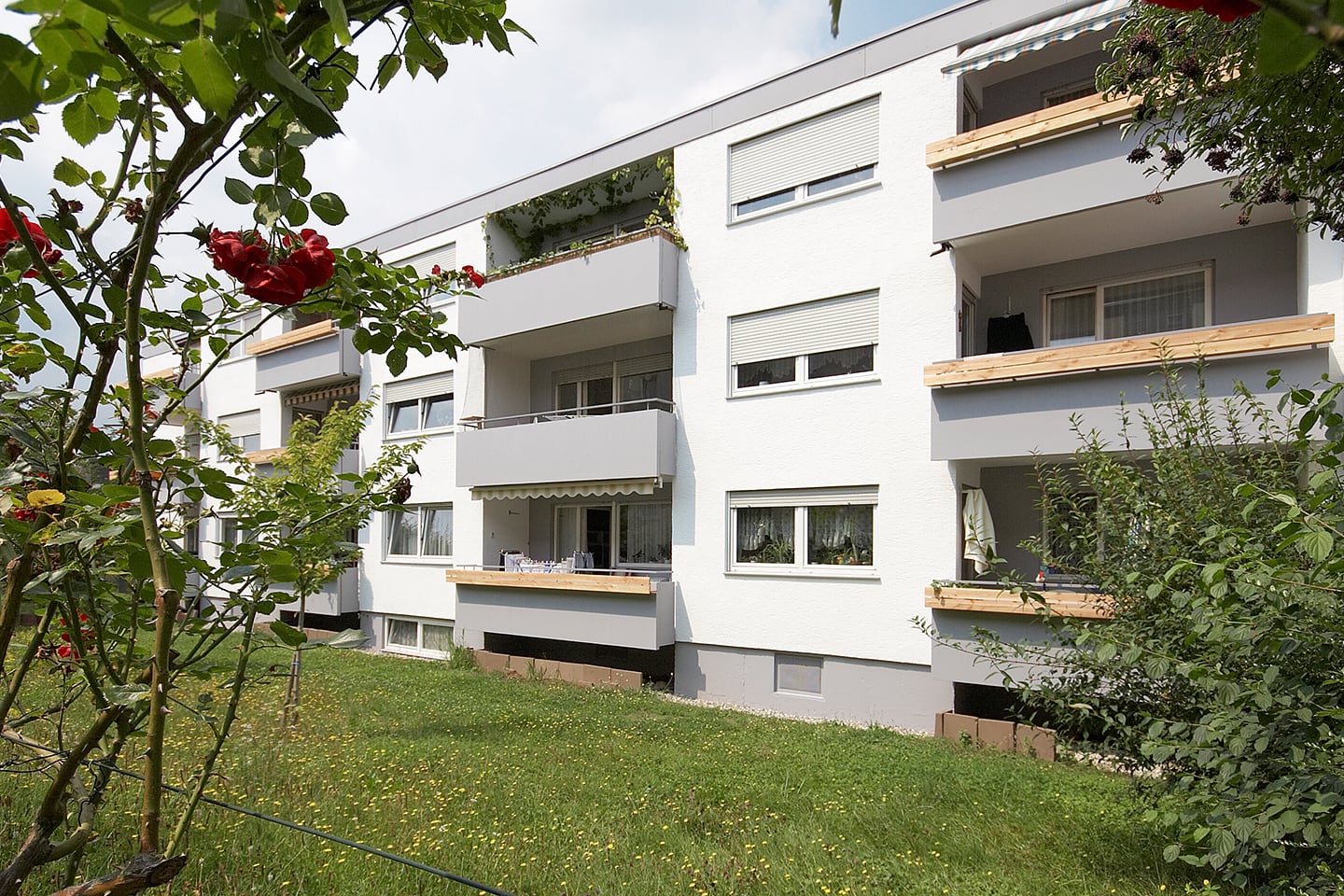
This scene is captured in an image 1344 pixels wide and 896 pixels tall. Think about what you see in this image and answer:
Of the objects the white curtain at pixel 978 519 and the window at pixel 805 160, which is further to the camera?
the window at pixel 805 160

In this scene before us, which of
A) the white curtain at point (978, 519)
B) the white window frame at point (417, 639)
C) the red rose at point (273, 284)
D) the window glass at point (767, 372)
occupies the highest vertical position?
the window glass at point (767, 372)

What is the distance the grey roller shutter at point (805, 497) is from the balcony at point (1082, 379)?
5.14 ft

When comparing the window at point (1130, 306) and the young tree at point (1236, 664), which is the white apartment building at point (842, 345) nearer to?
the window at point (1130, 306)

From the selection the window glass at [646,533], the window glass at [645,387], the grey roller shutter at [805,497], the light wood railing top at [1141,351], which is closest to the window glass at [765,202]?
the window glass at [645,387]

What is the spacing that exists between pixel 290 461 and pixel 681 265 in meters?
7.25

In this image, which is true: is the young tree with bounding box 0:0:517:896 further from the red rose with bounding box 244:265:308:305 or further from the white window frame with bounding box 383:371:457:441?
the white window frame with bounding box 383:371:457:441

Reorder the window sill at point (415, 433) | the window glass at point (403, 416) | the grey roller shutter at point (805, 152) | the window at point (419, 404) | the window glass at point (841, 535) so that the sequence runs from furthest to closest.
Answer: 1. the window glass at point (403, 416)
2. the window at point (419, 404)
3. the window sill at point (415, 433)
4. the grey roller shutter at point (805, 152)
5. the window glass at point (841, 535)

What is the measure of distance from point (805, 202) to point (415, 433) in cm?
1084

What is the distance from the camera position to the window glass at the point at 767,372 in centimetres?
1333

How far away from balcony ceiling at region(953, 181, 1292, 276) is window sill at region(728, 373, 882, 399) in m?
2.22

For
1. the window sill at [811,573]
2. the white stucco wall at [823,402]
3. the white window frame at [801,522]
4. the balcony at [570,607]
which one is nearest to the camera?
the white stucco wall at [823,402]

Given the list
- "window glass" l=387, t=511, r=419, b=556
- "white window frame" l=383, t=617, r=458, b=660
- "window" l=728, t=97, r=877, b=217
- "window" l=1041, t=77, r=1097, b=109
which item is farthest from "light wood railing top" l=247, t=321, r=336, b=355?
"window" l=1041, t=77, r=1097, b=109

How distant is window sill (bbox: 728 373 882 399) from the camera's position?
12320 millimetres

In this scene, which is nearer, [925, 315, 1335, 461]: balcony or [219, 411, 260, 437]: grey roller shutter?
[925, 315, 1335, 461]: balcony
